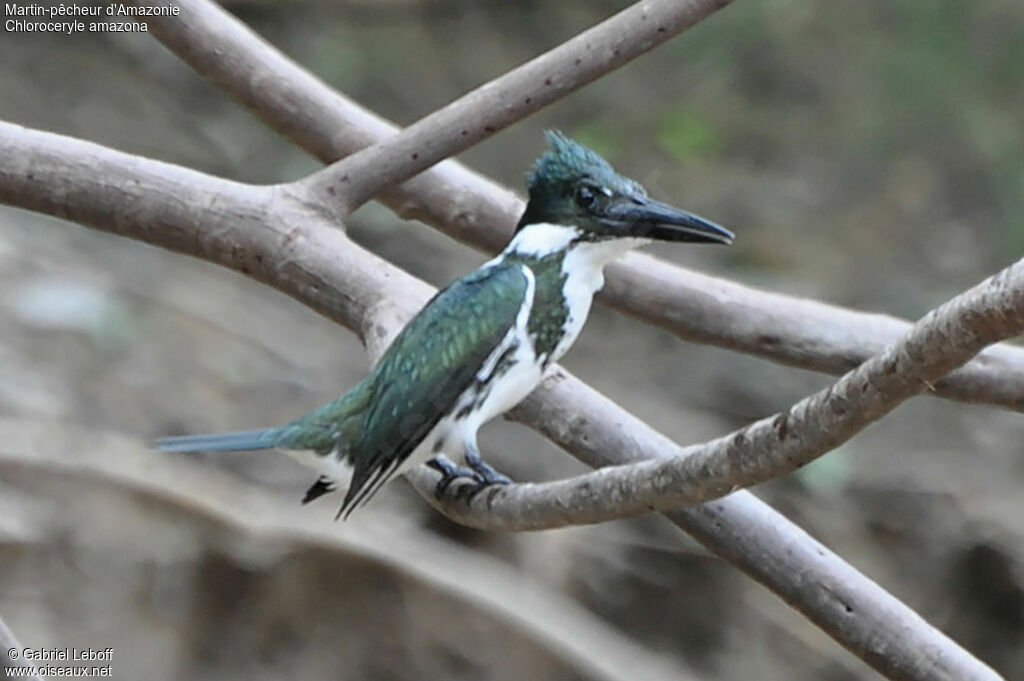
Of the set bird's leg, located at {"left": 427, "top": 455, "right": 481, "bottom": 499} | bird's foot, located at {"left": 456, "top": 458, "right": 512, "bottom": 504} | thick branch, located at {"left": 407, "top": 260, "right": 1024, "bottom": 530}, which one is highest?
thick branch, located at {"left": 407, "top": 260, "right": 1024, "bottom": 530}

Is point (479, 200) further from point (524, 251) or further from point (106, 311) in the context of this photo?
point (106, 311)

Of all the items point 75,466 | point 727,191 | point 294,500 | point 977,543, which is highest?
point 727,191

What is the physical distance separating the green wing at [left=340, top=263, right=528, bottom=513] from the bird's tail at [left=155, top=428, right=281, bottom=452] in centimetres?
12

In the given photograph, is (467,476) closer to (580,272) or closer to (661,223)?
(580,272)

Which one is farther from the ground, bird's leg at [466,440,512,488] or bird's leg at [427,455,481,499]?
bird's leg at [466,440,512,488]

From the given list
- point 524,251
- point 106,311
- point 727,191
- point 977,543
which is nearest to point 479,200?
point 524,251

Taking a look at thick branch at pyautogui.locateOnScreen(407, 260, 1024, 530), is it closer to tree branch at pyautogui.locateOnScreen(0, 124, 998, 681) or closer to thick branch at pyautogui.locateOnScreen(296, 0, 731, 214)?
tree branch at pyautogui.locateOnScreen(0, 124, 998, 681)

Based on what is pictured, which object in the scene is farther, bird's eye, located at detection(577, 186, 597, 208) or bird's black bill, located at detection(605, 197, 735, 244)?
bird's eye, located at detection(577, 186, 597, 208)

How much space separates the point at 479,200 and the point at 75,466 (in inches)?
51.4

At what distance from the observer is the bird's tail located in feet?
6.10

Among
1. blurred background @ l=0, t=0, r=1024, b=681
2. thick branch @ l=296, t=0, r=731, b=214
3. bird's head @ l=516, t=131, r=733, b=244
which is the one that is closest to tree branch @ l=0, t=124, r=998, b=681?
thick branch @ l=296, t=0, r=731, b=214

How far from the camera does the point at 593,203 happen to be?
1.89 m

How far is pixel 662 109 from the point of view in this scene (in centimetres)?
491

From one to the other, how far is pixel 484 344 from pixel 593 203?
0.74 ft
